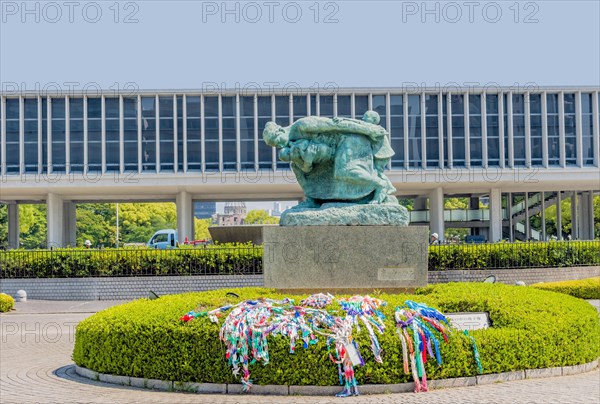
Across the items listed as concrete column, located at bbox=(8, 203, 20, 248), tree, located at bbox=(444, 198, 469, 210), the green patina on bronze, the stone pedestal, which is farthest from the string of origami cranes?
tree, located at bbox=(444, 198, 469, 210)

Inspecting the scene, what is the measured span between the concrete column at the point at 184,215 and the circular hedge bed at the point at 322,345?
110 feet

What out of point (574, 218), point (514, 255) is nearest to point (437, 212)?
point (574, 218)

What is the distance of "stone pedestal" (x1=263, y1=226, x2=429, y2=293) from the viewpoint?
1181cm

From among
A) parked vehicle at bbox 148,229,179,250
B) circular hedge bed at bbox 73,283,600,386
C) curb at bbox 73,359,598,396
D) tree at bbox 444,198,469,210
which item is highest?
tree at bbox 444,198,469,210

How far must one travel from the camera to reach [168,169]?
42.9 meters

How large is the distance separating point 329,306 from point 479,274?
1707 centimetres

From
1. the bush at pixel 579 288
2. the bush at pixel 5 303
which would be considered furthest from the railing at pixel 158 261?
the bush at pixel 5 303

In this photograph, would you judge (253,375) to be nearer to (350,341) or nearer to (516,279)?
(350,341)

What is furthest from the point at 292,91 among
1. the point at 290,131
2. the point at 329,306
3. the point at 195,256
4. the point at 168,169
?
the point at 329,306

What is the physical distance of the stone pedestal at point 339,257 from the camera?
1181 centimetres

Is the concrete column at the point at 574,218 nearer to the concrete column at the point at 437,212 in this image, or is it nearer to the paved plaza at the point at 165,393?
the concrete column at the point at 437,212

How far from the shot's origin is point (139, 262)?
2534cm

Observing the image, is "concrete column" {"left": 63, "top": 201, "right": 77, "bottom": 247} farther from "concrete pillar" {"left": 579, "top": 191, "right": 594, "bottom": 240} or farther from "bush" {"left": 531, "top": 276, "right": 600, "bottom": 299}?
"concrete pillar" {"left": 579, "top": 191, "right": 594, "bottom": 240}

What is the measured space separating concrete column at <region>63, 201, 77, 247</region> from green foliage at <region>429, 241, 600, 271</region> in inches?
1331
